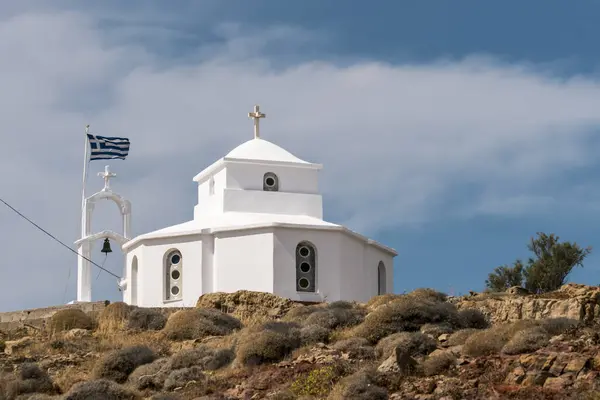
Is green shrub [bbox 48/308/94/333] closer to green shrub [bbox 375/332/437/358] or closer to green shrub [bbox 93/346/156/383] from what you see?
green shrub [bbox 93/346/156/383]

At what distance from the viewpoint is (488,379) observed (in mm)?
29062

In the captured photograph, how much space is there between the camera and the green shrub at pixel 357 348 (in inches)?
1307

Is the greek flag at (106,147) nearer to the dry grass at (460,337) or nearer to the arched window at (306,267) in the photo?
the arched window at (306,267)

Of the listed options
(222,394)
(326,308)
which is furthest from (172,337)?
(222,394)

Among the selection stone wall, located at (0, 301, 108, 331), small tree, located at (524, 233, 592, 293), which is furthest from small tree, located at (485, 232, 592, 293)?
stone wall, located at (0, 301, 108, 331)

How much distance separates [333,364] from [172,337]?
8.25 metres

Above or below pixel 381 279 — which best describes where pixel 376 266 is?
above

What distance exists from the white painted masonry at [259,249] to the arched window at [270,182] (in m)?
0.03

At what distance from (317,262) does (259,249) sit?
6.17ft

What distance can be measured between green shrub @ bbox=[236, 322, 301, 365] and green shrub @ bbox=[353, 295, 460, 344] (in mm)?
1720

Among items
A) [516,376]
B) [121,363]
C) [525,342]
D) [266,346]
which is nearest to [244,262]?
[121,363]

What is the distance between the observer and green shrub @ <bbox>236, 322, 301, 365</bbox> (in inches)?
1345

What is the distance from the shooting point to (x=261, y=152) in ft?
169

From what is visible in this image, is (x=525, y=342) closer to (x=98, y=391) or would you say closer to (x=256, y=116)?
(x=98, y=391)
